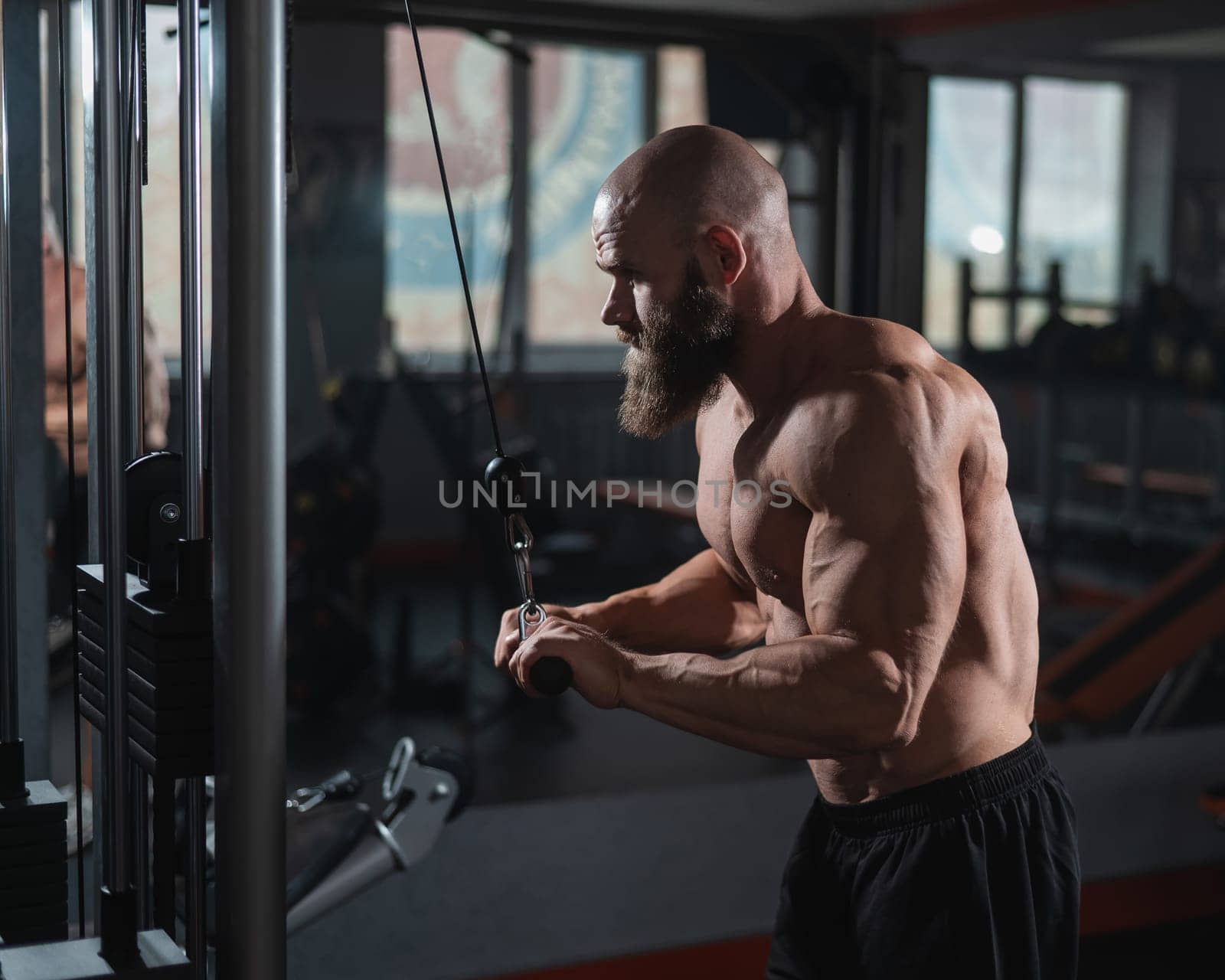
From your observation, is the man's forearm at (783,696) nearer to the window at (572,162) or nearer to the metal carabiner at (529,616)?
the metal carabiner at (529,616)

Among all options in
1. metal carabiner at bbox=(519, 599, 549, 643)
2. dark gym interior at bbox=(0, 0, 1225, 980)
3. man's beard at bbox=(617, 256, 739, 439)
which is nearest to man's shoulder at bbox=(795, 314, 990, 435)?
man's beard at bbox=(617, 256, 739, 439)

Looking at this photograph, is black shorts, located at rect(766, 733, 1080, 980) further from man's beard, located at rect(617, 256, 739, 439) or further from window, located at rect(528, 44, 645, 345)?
window, located at rect(528, 44, 645, 345)

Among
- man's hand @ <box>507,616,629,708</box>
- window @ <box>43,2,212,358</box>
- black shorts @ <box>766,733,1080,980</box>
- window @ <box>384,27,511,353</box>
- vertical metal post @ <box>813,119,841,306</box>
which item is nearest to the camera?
man's hand @ <box>507,616,629,708</box>

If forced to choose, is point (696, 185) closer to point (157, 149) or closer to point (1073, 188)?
point (157, 149)

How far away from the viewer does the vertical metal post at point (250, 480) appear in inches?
43.1

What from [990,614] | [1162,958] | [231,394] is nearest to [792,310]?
[990,614]

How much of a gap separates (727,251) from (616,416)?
258cm

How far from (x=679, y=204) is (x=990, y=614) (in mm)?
567

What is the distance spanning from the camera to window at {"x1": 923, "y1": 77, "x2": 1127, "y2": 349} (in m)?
3.91

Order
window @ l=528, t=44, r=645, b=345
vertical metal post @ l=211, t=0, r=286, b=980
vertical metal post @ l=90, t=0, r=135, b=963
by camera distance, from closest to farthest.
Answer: vertical metal post @ l=211, t=0, r=286, b=980
vertical metal post @ l=90, t=0, r=135, b=963
window @ l=528, t=44, r=645, b=345

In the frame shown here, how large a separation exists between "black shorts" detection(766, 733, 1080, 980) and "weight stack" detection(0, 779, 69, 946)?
892 mm

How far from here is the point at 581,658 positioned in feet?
4.37

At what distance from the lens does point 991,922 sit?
60.0 inches

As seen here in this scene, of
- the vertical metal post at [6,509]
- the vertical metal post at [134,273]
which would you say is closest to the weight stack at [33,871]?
the vertical metal post at [6,509]
